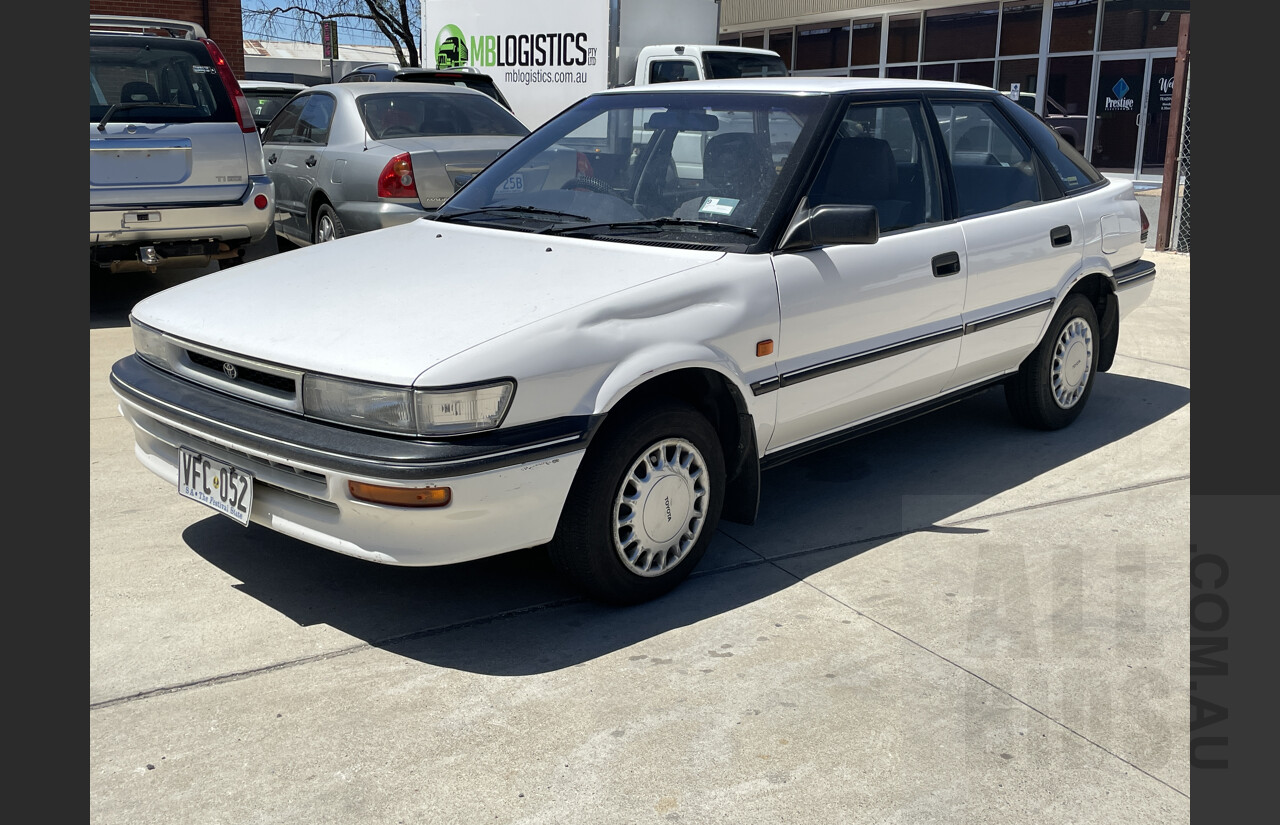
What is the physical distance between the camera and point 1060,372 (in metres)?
5.72

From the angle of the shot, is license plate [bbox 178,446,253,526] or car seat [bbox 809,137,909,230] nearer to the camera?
license plate [bbox 178,446,253,526]

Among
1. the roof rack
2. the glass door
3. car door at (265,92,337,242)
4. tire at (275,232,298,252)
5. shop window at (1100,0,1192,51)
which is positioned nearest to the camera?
the roof rack

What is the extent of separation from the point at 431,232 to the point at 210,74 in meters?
4.58

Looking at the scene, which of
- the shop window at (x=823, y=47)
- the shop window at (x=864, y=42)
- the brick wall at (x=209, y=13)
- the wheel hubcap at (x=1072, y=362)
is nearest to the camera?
the wheel hubcap at (x=1072, y=362)

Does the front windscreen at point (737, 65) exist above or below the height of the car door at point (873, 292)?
above

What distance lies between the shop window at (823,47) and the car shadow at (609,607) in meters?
23.6

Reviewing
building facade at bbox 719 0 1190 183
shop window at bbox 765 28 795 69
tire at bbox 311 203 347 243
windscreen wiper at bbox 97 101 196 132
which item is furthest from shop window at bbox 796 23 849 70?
windscreen wiper at bbox 97 101 196 132

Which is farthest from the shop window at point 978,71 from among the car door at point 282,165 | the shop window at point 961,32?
the car door at point 282,165

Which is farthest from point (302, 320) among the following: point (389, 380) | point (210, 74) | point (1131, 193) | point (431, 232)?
point (210, 74)

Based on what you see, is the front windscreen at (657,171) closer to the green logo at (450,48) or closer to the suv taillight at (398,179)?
the suv taillight at (398,179)

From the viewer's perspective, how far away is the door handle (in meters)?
4.68

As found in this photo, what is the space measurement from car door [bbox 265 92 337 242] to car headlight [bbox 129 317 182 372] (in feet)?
17.5

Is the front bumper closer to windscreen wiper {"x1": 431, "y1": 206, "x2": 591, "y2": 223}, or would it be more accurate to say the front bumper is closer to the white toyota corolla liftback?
the white toyota corolla liftback

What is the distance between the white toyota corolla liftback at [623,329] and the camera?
3324 mm
